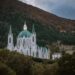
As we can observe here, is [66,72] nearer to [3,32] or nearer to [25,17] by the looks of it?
Result: [3,32]

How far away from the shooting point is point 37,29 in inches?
6437

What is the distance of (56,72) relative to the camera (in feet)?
108

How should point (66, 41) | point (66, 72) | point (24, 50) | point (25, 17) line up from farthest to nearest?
point (25, 17) < point (66, 41) < point (24, 50) < point (66, 72)

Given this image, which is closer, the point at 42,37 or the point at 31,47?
the point at 31,47

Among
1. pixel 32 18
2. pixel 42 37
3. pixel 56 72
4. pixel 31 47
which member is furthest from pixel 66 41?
pixel 56 72

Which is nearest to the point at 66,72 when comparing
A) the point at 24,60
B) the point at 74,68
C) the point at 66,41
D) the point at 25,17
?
the point at 74,68

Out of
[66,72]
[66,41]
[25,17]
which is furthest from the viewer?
[25,17]

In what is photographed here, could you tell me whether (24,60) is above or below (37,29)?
below

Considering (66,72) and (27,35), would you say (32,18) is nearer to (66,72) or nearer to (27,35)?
(27,35)

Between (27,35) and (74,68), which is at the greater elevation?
(27,35)

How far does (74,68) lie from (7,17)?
5342 inches

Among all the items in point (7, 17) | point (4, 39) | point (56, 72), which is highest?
point (7, 17)

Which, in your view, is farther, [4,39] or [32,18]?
[32,18]

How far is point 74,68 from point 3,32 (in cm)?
10961
